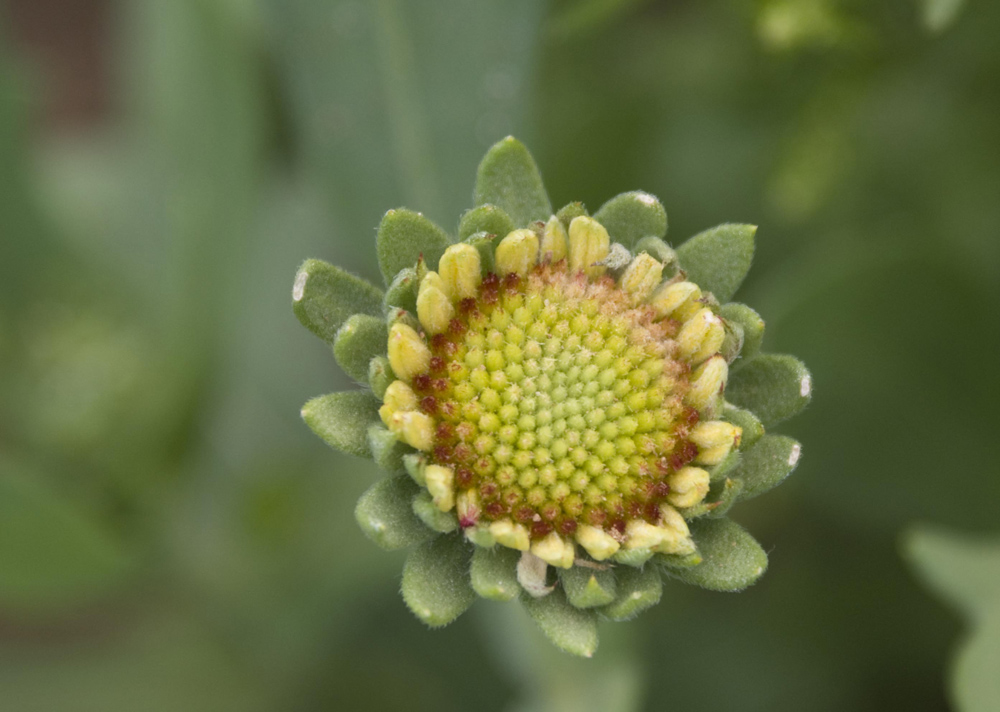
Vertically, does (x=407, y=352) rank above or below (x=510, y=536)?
above

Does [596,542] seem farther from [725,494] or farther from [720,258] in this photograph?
[720,258]

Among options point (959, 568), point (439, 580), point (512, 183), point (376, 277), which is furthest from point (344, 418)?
point (376, 277)

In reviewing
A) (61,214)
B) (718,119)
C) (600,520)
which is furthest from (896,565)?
(61,214)

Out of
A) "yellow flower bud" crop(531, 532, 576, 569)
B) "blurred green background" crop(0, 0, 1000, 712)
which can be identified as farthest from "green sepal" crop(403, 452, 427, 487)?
"blurred green background" crop(0, 0, 1000, 712)

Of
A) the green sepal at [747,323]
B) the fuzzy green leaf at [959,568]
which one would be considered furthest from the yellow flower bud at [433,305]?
the fuzzy green leaf at [959,568]

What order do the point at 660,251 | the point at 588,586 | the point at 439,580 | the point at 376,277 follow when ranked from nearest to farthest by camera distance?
the point at 588,586
the point at 439,580
the point at 660,251
the point at 376,277

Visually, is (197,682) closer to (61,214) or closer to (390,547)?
(61,214)
